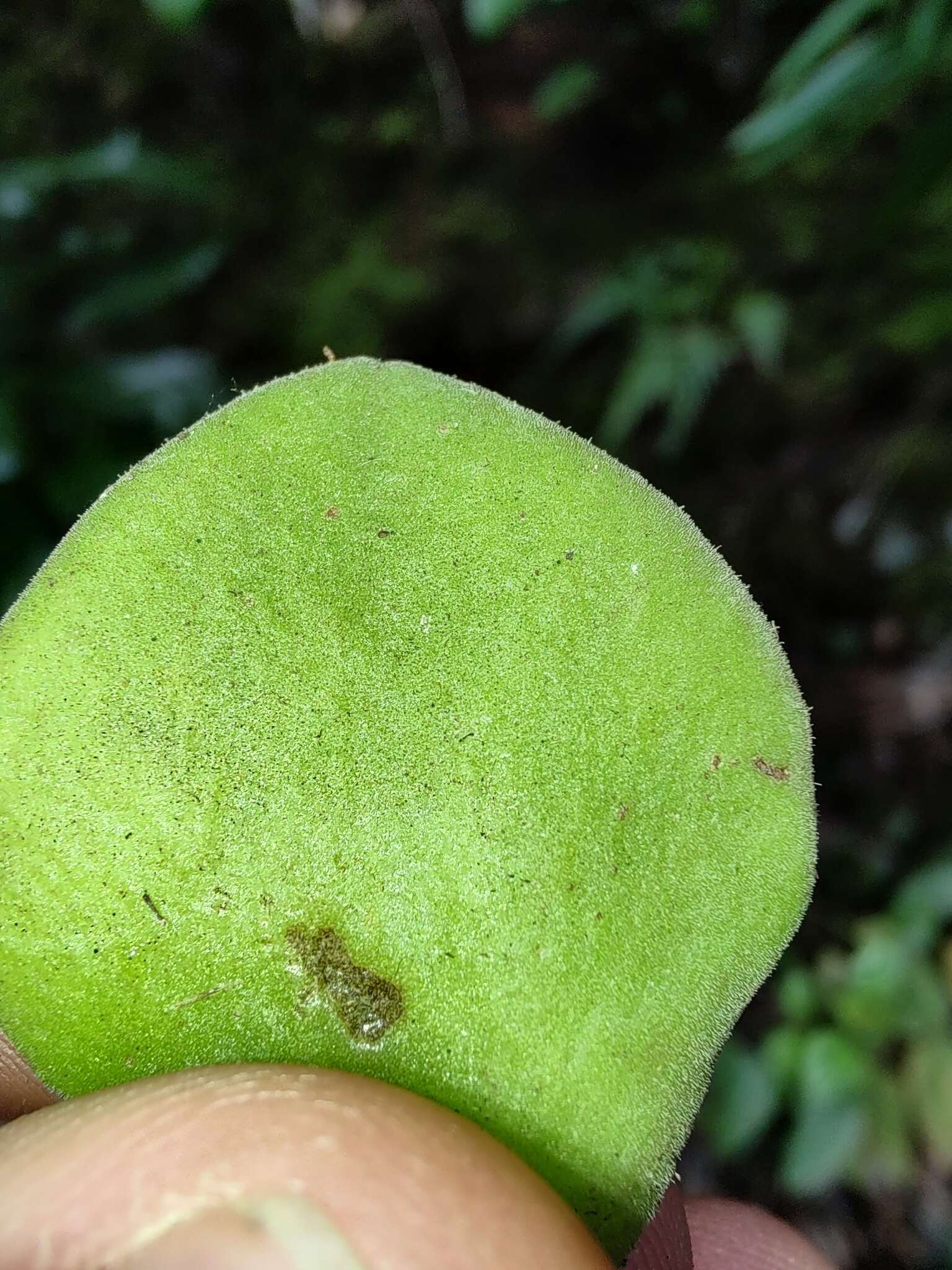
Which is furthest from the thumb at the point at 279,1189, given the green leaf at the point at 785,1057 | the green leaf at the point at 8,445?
the green leaf at the point at 785,1057

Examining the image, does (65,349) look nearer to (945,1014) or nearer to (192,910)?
(192,910)

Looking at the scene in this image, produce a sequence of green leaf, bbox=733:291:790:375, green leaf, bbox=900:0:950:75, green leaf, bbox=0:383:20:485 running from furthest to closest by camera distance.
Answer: green leaf, bbox=733:291:790:375 → green leaf, bbox=0:383:20:485 → green leaf, bbox=900:0:950:75

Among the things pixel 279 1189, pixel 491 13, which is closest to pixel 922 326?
pixel 491 13

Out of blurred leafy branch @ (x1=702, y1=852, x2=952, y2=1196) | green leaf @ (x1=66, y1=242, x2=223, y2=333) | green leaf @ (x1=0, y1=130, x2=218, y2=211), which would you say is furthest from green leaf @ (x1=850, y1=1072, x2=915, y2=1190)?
green leaf @ (x1=0, y1=130, x2=218, y2=211)

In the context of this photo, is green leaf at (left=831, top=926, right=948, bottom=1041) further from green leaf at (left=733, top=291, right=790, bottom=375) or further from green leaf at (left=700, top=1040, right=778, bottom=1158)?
green leaf at (left=733, top=291, right=790, bottom=375)

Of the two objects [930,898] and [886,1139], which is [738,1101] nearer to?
[886,1139]

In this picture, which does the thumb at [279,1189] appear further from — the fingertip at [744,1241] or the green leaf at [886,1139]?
the green leaf at [886,1139]
